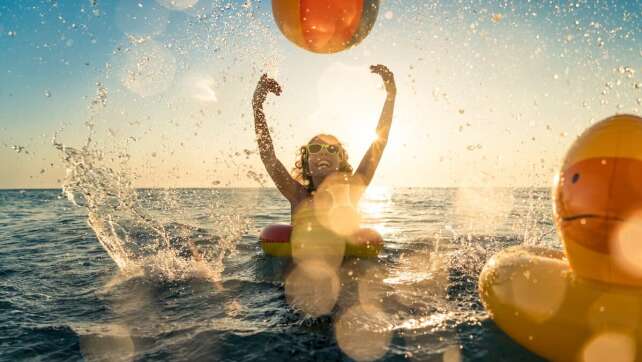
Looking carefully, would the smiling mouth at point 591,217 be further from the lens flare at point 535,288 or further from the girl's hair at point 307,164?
the girl's hair at point 307,164

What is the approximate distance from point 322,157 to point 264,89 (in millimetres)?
1466

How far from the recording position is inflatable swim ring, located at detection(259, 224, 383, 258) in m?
6.41

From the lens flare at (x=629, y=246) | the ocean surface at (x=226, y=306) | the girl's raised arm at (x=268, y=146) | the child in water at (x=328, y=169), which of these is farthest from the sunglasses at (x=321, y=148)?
the lens flare at (x=629, y=246)

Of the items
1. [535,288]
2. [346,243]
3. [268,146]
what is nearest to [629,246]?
[535,288]

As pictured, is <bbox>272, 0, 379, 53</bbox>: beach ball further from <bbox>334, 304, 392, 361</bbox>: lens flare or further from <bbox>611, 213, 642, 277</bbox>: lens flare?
<bbox>611, 213, 642, 277</bbox>: lens flare

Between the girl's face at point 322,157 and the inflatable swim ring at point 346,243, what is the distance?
1.07 m

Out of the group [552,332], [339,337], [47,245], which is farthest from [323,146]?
[47,245]

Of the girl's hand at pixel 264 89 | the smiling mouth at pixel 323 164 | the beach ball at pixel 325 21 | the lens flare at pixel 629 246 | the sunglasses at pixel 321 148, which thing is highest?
the beach ball at pixel 325 21

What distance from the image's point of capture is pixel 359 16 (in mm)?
4957

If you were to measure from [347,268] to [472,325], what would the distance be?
2514mm

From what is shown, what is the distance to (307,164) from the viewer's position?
7047 millimetres

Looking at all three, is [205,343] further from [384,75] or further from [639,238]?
[384,75]

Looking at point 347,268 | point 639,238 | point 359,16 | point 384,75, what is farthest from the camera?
point 384,75

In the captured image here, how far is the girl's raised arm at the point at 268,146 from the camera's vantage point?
19.2 feet
